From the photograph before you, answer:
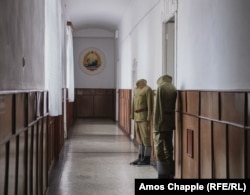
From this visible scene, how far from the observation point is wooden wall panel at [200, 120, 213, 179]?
14.8 feet

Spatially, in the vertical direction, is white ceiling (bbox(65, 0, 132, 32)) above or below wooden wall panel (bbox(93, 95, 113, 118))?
above

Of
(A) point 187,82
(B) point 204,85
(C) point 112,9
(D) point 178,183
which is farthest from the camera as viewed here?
(C) point 112,9

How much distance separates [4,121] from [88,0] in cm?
1079

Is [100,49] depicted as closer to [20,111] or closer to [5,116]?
[20,111]

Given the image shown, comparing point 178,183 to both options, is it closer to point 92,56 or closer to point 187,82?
point 187,82

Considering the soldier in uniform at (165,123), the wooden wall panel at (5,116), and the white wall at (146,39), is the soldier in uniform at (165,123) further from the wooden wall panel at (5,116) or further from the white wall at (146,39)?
the wooden wall panel at (5,116)

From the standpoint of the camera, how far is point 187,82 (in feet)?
18.9

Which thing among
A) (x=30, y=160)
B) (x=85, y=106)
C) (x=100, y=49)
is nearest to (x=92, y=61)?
(x=100, y=49)

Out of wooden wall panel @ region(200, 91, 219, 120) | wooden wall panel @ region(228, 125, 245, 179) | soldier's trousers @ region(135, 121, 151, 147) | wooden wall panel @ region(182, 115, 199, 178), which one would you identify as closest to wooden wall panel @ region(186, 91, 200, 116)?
wooden wall panel @ region(182, 115, 199, 178)

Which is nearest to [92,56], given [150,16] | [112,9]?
[112,9]

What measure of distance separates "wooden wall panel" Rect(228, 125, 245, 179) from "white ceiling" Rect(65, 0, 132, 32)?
9.47 m

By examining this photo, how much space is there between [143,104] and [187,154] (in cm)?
248

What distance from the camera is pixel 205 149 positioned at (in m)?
4.71

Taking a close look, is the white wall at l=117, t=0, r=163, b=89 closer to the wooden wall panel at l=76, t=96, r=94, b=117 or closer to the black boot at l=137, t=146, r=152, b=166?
the black boot at l=137, t=146, r=152, b=166
